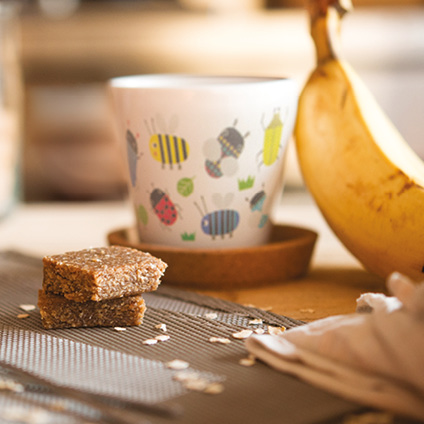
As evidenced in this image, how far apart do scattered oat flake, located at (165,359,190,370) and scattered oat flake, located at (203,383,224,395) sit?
4 centimetres

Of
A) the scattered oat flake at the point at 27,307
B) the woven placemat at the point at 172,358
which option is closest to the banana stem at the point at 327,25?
the woven placemat at the point at 172,358

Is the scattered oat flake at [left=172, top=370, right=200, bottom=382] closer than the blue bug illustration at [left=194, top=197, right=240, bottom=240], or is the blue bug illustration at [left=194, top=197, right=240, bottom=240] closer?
the scattered oat flake at [left=172, top=370, right=200, bottom=382]

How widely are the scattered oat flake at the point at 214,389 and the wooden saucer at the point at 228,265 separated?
0.29 metres

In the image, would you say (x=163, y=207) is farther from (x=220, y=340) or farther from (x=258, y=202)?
(x=220, y=340)

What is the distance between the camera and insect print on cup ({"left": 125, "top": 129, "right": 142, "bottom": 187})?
0.79m

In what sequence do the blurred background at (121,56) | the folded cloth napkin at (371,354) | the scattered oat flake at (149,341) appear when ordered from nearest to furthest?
the folded cloth napkin at (371,354), the scattered oat flake at (149,341), the blurred background at (121,56)

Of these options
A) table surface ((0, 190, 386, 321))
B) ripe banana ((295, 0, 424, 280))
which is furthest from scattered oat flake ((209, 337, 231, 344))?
ripe banana ((295, 0, 424, 280))

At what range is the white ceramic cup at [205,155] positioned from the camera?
748 millimetres

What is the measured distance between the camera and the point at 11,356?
0.53 m

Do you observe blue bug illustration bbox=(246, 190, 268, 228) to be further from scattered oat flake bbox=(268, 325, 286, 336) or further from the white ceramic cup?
scattered oat flake bbox=(268, 325, 286, 336)

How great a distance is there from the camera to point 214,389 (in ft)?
1.52

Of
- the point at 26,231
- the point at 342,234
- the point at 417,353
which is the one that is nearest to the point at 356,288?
the point at 342,234

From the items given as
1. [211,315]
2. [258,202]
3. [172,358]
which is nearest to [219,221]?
[258,202]

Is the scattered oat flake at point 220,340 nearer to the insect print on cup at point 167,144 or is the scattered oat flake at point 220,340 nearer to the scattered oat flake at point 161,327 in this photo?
the scattered oat flake at point 161,327
